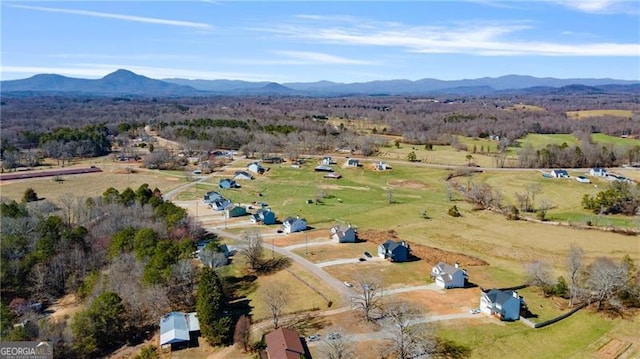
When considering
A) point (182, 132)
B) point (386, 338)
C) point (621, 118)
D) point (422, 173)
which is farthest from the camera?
point (621, 118)

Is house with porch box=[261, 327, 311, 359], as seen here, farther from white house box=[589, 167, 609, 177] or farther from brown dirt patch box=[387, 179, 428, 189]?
white house box=[589, 167, 609, 177]

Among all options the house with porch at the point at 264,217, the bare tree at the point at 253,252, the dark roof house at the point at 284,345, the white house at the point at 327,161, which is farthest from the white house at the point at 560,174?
the dark roof house at the point at 284,345

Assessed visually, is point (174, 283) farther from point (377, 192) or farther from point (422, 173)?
point (422, 173)

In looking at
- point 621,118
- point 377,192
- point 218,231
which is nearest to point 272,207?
point 218,231

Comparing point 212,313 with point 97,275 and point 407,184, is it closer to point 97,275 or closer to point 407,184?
point 97,275

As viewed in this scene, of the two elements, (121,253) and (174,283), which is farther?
(121,253)

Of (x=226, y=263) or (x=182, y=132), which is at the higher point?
(x=182, y=132)

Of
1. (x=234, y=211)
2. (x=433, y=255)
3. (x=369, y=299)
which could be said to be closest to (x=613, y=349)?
(x=369, y=299)

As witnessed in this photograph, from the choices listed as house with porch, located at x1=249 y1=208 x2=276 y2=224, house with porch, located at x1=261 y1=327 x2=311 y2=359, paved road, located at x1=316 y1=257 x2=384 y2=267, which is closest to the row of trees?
paved road, located at x1=316 y1=257 x2=384 y2=267
